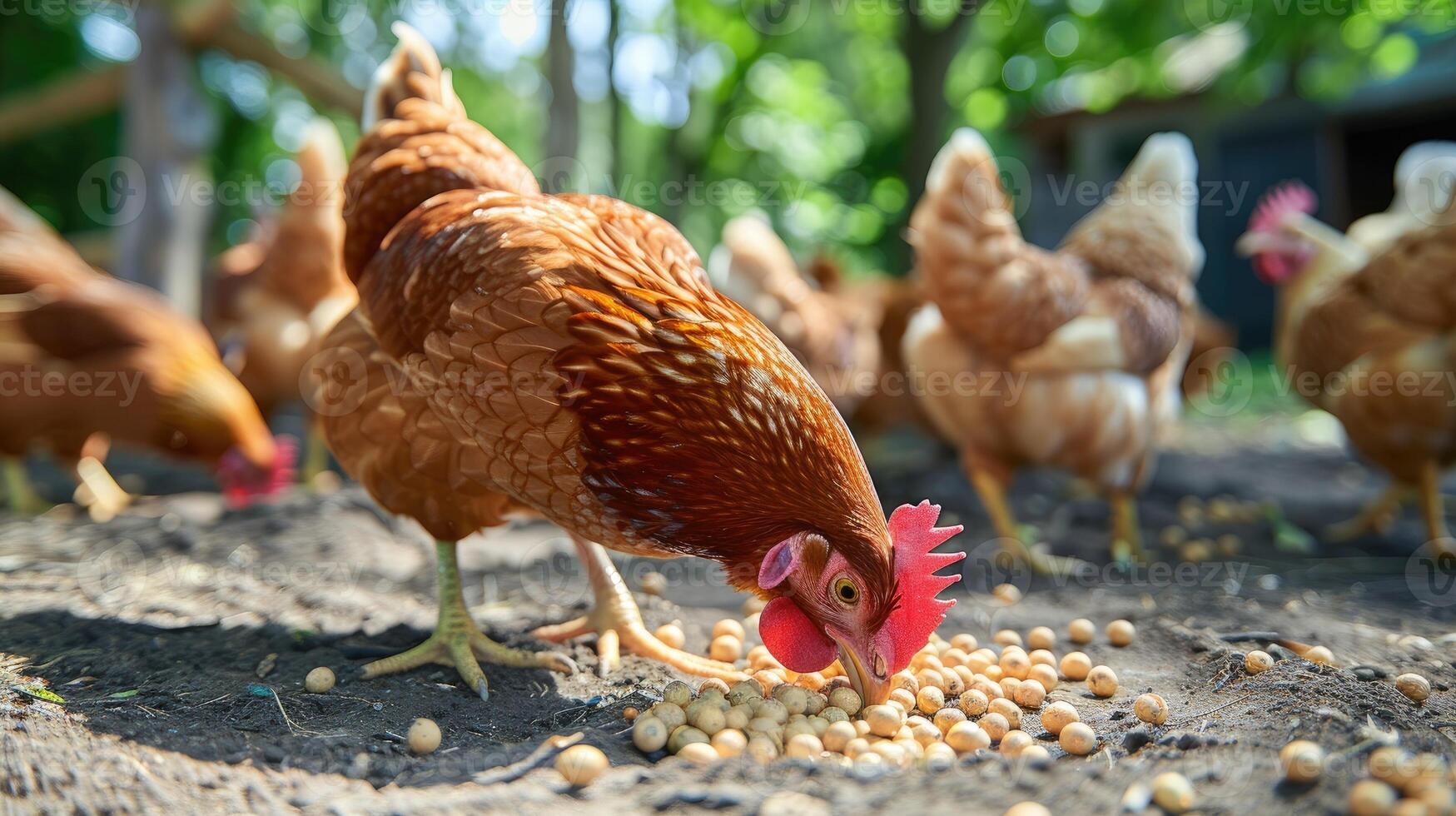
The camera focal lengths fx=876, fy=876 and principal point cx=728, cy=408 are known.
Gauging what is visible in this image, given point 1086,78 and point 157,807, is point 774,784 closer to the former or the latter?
point 157,807

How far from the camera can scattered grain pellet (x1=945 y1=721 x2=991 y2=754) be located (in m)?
1.92

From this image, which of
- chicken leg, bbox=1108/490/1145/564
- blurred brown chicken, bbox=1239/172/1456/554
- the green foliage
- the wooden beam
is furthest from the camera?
the green foliage

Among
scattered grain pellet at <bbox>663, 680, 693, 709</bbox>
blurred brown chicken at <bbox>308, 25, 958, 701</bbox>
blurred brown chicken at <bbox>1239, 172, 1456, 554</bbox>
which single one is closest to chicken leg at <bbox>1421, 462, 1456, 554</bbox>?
blurred brown chicken at <bbox>1239, 172, 1456, 554</bbox>

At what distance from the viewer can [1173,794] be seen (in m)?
1.48

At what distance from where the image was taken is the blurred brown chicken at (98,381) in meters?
4.21

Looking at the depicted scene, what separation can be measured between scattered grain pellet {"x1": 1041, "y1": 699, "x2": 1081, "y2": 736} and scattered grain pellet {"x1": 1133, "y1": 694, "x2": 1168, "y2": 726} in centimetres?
14

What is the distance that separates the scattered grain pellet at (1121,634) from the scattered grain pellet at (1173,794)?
1194mm

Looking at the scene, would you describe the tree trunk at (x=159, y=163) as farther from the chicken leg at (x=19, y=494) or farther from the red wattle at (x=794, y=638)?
the red wattle at (x=794, y=638)

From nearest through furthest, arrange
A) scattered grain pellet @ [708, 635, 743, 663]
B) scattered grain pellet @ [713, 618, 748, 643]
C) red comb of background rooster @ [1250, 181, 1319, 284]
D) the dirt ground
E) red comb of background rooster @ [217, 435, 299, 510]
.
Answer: the dirt ground < scattered grain pellet @ [708, 635, 743, 663] < scattered grain pellet @ [713, 618, 748, 643] < red comb of background rooster @ [217, 435, 299, 510] < red comb of background rooster @ [1250, 181, 1319, 284]

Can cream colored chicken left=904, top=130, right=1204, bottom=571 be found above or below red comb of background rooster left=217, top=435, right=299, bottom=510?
above

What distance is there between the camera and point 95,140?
13.0m

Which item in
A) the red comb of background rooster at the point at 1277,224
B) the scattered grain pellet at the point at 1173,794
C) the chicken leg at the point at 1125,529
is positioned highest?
the red comb of background rooster at the point at 1277,224

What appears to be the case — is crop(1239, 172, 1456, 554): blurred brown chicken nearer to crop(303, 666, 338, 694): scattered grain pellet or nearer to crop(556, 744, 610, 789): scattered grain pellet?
crop(556, 744, 610, 789): scattered grain pellet

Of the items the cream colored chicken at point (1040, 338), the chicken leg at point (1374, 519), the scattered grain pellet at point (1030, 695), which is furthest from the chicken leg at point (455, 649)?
the chicken leg at point (1374, 519)
